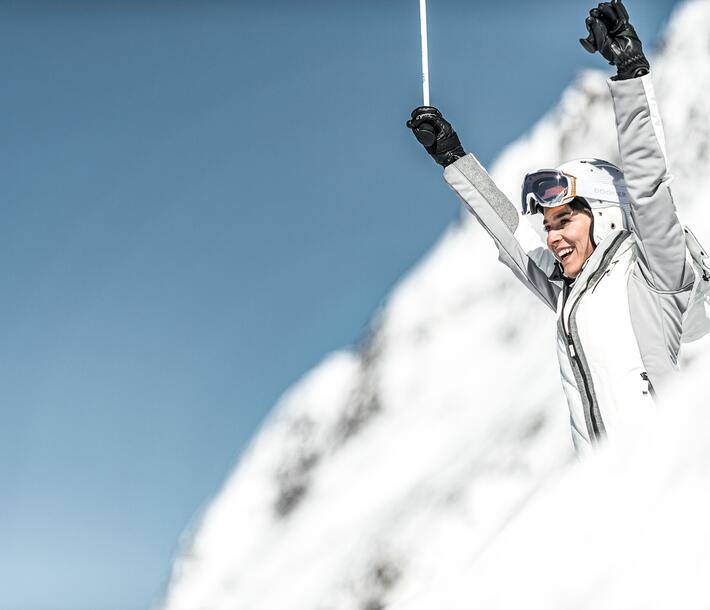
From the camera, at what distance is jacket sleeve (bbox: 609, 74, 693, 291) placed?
259 cm

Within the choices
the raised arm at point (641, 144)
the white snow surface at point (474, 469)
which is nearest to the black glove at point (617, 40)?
the raised arm at point (641, 144)

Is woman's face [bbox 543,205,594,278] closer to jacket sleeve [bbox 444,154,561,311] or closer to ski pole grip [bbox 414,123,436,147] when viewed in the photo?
jacket sleeve [bbox 444,154,561,311]

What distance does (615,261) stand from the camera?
292 cm

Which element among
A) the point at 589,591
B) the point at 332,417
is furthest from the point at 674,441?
the point at 332,417

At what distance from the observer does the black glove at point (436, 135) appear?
3.65 meters

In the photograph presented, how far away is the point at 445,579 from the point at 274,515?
11.6 m

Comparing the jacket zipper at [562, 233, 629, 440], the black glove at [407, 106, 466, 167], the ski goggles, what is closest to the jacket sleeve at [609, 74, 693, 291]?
the jacket zipper at [562, 233, 629, 440]

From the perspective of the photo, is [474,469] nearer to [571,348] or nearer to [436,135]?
[436,135]

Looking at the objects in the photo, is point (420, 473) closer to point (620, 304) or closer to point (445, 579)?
point (620, 304)

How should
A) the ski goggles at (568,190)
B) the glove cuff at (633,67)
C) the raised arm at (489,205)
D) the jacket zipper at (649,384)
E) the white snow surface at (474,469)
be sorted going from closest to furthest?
the white snow surface at (474,469)
the glove cuff at (633,67)
the jacket zipper at (649,384)
the ski goggles at (568,190)
the raised arm at (489,205)

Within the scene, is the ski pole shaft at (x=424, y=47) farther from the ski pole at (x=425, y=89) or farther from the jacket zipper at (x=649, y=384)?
the jacket zipper at (x=649, y=384)

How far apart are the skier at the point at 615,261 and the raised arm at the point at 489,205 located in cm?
1

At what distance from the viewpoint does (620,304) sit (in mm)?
2842

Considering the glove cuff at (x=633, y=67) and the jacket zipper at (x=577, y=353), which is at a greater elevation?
the glove cuff at (x=633, y=67)
